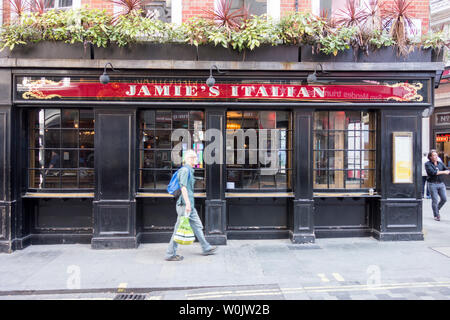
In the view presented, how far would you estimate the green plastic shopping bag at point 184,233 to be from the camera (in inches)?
226

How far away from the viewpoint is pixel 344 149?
751cm

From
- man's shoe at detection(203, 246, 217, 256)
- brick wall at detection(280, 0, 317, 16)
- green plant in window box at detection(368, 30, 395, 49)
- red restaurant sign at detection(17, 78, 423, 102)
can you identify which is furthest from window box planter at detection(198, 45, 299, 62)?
man's shoe at detection(203, 246, 217, 256)

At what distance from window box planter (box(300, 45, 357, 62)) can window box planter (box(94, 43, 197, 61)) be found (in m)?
2.49

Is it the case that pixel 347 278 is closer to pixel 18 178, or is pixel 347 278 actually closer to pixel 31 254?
pixel 31 254

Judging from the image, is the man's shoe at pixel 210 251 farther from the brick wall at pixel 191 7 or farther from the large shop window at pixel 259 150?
the brick wall at pixel 191 7

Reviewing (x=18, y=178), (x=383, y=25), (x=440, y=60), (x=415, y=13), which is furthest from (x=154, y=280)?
(x=415, y=13)

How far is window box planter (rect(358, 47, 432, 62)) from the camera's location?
23.1 ft

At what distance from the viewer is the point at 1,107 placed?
263 inches

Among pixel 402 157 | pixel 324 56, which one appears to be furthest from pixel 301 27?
pixel 402 157

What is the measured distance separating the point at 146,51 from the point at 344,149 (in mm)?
5100

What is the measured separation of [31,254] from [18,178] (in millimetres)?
1684

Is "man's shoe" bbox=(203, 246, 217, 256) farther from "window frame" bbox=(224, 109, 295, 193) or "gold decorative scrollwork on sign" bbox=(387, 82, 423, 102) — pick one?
"gold decorative scrollwork on sign" bbox=(387, 82, 423, 102)

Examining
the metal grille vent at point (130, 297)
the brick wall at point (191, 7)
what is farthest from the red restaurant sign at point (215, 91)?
the metal grille vent at point (130, 297)

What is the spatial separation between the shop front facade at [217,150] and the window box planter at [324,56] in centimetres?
20
